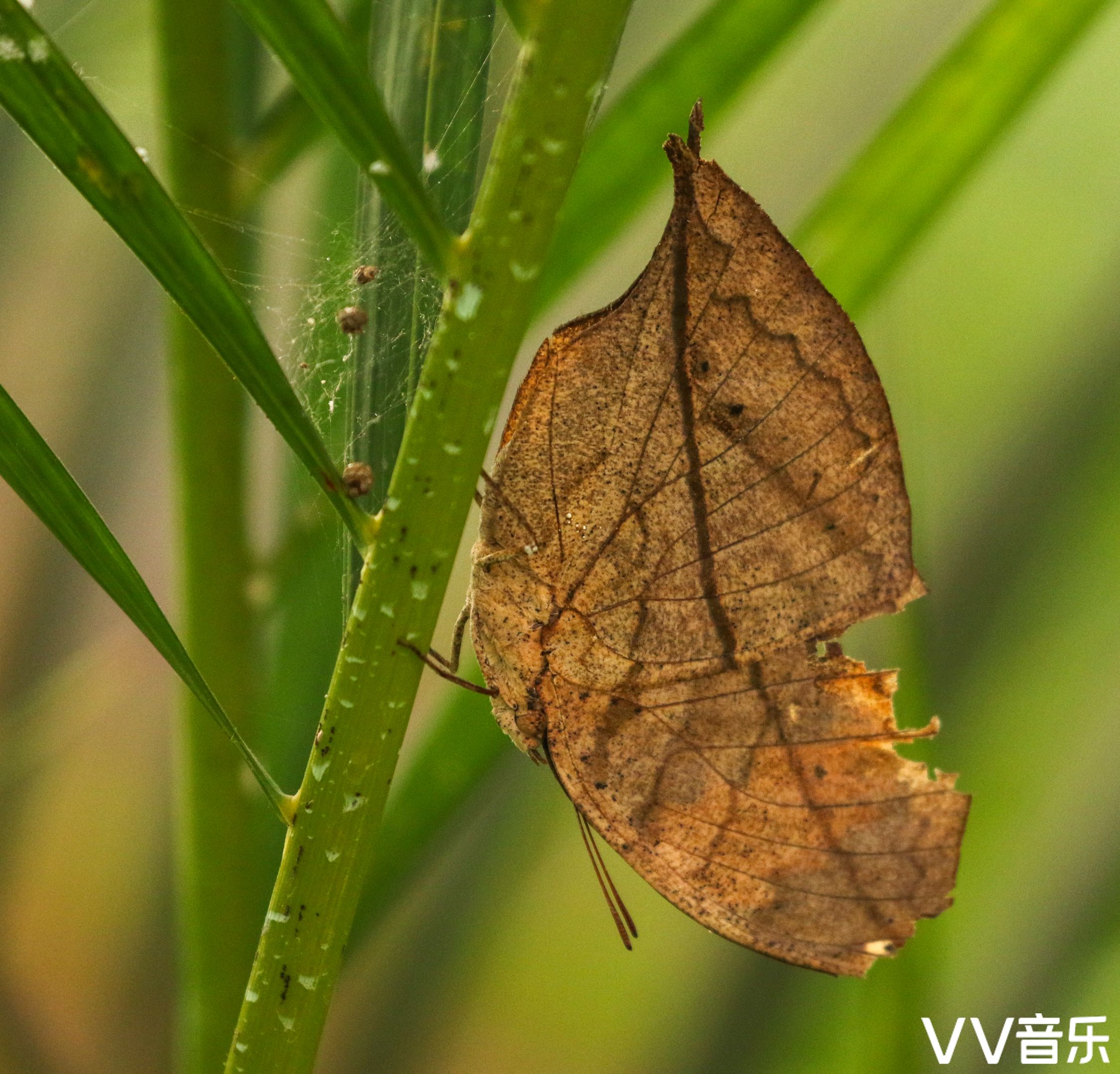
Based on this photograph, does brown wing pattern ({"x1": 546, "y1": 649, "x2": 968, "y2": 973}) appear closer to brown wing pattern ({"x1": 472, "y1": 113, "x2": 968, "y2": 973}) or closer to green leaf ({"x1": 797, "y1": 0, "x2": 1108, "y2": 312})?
brown wing pattern ({"x1": 472, "y1": 113, "x2": 968, "y2": 973})

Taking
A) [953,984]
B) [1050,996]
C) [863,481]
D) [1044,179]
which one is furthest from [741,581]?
[1044,179]

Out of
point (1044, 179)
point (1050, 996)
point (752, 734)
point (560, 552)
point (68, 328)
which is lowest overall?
point (1050, 996)

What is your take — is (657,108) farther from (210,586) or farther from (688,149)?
(210,586)

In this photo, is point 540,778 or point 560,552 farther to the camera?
point 540,778

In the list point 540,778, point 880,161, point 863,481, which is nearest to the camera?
point 863,481

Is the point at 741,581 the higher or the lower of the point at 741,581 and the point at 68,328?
the lower

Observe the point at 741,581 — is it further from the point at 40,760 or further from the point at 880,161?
the point at 40,760

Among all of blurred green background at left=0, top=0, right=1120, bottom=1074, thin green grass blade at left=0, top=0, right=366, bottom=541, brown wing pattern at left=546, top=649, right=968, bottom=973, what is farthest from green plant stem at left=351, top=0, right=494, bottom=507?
blurred green background at left=0, top=0, right=1120, bottom=1074

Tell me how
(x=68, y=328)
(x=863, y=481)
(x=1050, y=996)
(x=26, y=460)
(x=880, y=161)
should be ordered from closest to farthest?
1. (x=26, y=460)
2. (x=863, y=481)
3. (x=880, y=161)
4. (x=1050, y=996)
5. (x=68, y=328)
